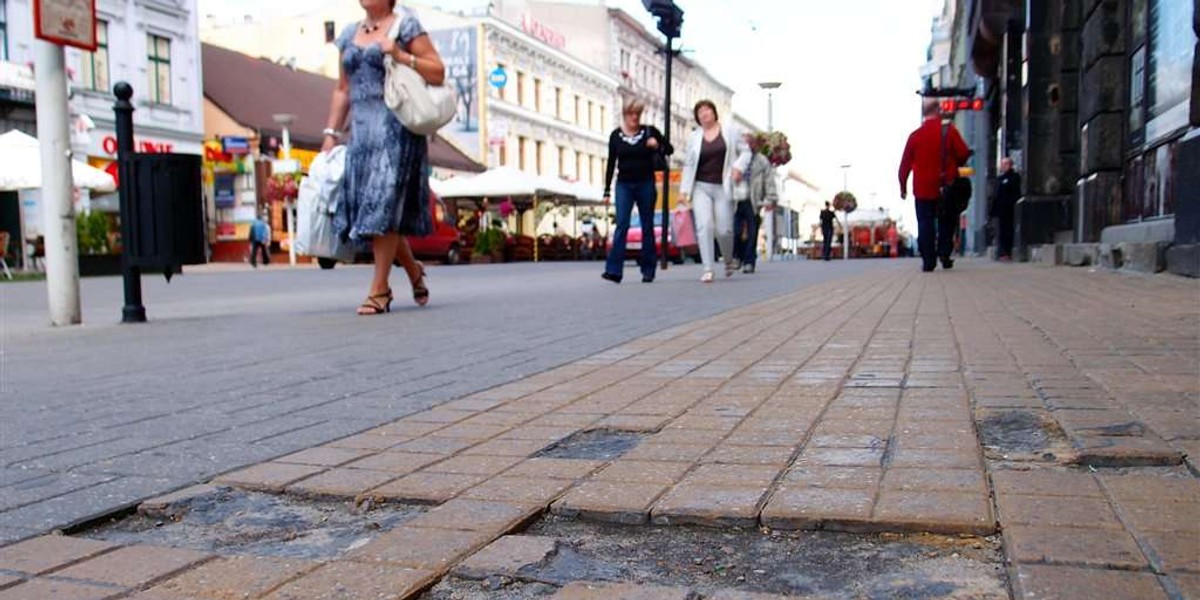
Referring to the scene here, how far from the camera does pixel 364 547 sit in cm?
200

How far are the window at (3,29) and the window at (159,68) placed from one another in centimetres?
508

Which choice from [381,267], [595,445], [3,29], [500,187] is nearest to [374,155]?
[381,267]

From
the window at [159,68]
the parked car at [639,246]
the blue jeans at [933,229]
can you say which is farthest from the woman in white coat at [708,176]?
the window at [159,68]

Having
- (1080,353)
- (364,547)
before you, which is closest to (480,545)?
(364,547)

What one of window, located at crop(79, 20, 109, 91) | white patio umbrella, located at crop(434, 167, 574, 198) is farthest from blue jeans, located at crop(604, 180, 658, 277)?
window, located at crop(79, 20, 109, 91)

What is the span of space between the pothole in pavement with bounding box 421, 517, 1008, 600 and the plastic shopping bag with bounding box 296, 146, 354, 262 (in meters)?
5.35

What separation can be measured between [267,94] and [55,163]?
32382 mm

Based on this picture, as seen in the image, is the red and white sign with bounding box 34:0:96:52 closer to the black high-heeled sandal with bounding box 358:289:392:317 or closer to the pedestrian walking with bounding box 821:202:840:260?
the black high-heeled sandal with bounding box 358:289:392:317

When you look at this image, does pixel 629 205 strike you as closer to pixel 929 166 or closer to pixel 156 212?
pixel 929 166

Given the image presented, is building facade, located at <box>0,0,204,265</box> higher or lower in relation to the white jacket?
higher

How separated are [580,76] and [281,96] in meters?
22.7

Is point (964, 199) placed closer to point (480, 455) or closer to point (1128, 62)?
point (1128, 62)

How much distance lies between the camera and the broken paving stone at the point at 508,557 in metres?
1.84

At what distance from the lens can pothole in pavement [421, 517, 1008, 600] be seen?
1.74m
